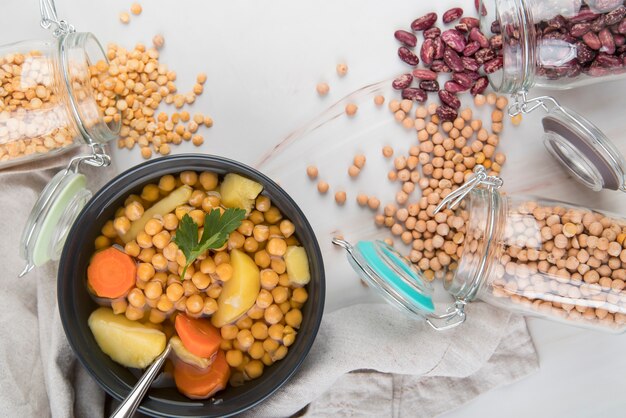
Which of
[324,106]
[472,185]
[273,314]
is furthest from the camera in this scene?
[324,106]

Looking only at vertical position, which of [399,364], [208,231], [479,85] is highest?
[479,85]

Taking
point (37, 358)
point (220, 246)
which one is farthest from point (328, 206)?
point (37, 358)

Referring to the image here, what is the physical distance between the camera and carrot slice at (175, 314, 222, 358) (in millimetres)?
1138

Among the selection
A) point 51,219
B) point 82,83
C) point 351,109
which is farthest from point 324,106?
point 51,219

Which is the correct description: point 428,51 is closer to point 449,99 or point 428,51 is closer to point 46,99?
point 449,99

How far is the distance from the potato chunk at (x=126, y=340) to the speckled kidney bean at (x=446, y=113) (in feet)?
2.33

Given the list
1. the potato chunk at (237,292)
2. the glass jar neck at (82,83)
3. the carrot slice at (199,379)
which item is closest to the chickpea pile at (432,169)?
the potato chunk at (237,292)

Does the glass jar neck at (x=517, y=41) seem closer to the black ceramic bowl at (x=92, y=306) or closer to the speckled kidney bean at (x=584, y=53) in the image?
the speckled kidney bean at (x=584, y=53)

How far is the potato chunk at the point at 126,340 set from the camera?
1.14 m

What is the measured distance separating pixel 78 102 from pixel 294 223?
0.47 m

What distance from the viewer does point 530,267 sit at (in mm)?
1216

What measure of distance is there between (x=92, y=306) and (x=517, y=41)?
929 mm

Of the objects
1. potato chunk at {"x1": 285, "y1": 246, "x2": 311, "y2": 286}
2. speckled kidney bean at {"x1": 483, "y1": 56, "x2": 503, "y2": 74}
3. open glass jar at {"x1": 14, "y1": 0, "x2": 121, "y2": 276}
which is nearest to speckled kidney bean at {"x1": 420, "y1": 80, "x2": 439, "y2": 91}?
speckled kidney bean at {"x1": 483, "y1": 56, "x2": 503, "y2": 74}

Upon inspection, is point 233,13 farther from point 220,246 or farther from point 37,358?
point 37,358
